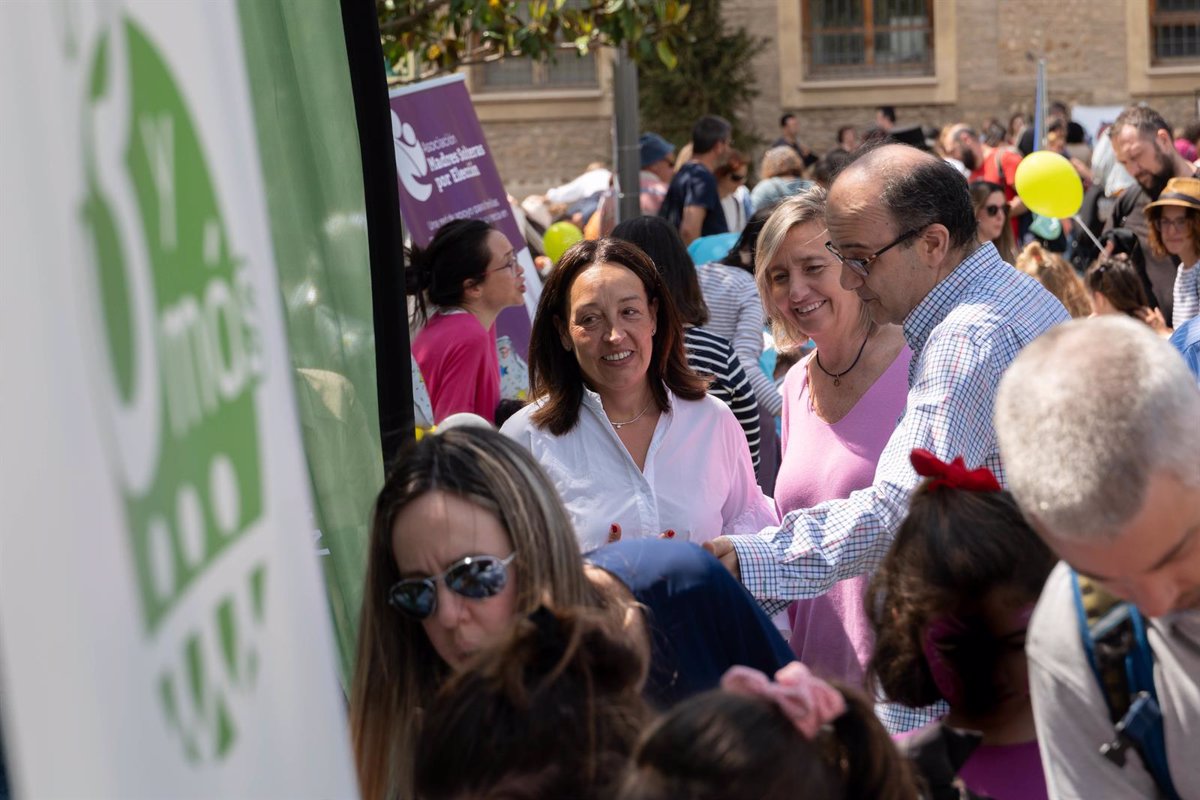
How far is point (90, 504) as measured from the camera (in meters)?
0.83

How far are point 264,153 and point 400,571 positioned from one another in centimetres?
86

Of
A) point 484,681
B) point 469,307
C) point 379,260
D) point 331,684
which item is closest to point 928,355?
point 379,260

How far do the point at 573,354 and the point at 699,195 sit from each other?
555 centimetres

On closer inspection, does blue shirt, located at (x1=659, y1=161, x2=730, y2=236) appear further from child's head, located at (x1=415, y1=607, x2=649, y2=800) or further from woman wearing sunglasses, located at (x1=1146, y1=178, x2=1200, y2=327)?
child's head, located at (x1=415, y1=607, x2=649, y2=800)

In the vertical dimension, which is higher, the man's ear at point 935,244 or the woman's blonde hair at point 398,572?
the man's ear at point 935,244

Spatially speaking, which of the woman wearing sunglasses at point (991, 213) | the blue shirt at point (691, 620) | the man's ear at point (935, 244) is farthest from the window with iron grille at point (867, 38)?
the blue shirt at point (691, 620)

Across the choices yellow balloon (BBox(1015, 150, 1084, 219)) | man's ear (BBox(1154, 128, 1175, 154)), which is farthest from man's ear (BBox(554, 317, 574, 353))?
yellow balloon (BBox(1015, 150, 1084, 219))

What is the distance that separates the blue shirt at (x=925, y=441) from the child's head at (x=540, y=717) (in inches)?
38.1

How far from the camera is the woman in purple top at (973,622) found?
203 centimetres

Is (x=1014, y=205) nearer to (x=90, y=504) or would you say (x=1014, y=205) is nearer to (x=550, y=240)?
(x=550, y=240)

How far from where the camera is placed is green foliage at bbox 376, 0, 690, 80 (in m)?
7.42

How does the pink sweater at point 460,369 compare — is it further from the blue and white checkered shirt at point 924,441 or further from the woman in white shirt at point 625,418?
the blue and white checkered shirt at point 924,441

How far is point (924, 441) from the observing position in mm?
2830

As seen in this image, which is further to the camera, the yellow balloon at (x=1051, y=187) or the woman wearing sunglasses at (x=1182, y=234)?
the yellow balloon at (x=1051, y=187)
